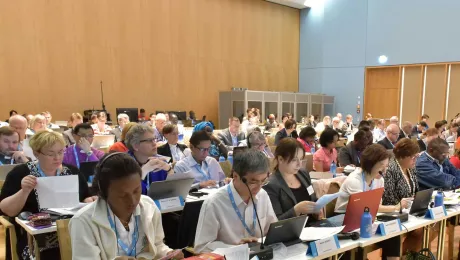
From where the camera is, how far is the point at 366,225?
250 centimetres

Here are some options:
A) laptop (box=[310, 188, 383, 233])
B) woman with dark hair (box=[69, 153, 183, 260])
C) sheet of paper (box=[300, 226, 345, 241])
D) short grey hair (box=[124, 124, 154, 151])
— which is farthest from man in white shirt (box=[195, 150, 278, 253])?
short grey hair (box=[124, 124, 154, 151])

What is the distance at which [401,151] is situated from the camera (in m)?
3.53

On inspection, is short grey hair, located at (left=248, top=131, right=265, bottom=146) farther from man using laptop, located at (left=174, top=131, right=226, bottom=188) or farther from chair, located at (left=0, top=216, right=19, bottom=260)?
chair, located at (left=0, top=216, right=19, bottom=260)

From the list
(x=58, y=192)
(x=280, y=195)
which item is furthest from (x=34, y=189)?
(x=280, y=195)

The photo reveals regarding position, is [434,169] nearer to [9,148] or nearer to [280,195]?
[280,195]

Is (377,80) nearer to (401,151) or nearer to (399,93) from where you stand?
(399,93)

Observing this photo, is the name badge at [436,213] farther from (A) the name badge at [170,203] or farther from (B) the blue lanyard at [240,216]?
(A) the name badge at [170,203]

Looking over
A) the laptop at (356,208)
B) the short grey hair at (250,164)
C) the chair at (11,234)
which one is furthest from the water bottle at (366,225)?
the chair at (11,234)

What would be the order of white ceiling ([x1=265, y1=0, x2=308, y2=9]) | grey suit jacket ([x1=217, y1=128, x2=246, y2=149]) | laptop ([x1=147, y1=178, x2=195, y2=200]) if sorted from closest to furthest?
laptop ([x1=147, y1=178, x2=195, y2=200]) → grey suit jacket ([x1=217, y1=128, x2=246, y2=149]) → white ceiling ([x1=265, y1=0, x2=308, y2=9])

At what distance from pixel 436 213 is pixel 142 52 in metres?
12.3

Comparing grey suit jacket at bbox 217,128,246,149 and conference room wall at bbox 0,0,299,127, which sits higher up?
conference room wall at bbox 0,0,299,127

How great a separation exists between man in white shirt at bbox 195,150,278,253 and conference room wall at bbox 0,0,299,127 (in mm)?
10654

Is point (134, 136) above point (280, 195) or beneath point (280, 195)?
above

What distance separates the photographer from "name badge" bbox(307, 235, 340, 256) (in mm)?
2197
